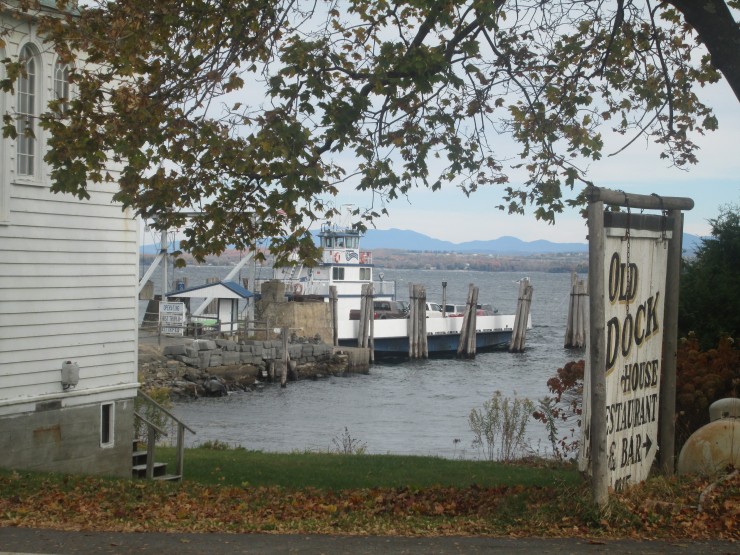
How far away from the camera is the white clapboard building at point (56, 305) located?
14617mm

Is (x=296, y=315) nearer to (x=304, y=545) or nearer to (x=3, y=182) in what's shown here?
(x=3, y=182)

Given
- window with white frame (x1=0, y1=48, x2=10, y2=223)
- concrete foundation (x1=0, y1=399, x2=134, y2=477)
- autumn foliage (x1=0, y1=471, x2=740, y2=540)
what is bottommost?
concrete foundation (x1=0, y1=399, x2=134, y2=477)

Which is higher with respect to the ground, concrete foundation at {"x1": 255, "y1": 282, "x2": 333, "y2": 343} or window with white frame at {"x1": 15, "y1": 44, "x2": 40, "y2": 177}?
window with white frame at {"x1": 15, "y1": 44, "x2": 40, "y2": 177}

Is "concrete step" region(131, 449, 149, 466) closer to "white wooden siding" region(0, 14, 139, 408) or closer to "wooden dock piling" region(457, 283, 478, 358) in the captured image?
"white wooden siding" region(0, 14, 139, 408)

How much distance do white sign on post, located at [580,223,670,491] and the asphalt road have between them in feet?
3.99

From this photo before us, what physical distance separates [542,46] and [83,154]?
260 inches

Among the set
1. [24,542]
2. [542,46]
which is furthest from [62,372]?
[542,46]

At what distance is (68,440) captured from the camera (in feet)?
51.7

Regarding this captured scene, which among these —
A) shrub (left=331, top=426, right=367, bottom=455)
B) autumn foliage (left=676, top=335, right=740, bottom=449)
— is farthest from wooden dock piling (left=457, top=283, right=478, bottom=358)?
autumn foliage (left=676, top=335, right=740, bottom=449)

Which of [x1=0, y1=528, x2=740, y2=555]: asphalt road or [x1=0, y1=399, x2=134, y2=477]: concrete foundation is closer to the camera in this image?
[x1=0, y1=528, x2=740, y2=555]: asphalt road

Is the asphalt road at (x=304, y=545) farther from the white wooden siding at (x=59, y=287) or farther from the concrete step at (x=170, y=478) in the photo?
the concrete step at (x=170, y=478)

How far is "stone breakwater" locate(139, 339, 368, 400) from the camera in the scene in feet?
141

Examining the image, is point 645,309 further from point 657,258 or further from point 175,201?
point 175,201

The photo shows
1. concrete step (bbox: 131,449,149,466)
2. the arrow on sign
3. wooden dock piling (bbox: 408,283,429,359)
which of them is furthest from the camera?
wooden dock piling (bbox: 408,283,429,359)
